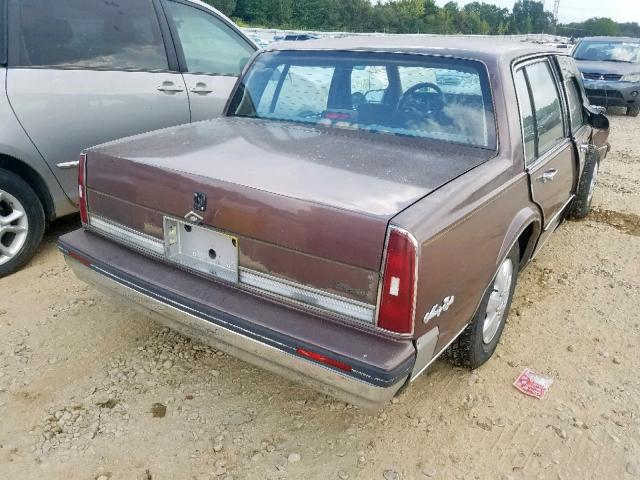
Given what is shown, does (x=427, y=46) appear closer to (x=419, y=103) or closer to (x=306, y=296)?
(x=419, y=103)

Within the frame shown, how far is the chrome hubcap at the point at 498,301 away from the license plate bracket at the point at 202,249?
1315 millimetres

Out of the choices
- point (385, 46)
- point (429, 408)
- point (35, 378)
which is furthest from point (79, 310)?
point (385, 46)

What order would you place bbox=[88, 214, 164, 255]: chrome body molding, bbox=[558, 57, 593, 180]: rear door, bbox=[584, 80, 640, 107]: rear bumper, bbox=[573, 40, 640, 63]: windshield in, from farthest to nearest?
bbox=[573, 40, 640, 63]: windshield < bbox=[584, 80, 640, 107]: rear bumper < bbox=[558, 57, 593, 180]: rear door < bbox=[88, 214, 164, 255]: chrome body molding

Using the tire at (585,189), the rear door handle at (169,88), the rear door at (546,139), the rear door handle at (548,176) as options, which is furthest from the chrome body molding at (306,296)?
the tire at (585,189)

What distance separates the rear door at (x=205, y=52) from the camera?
14.4 feet

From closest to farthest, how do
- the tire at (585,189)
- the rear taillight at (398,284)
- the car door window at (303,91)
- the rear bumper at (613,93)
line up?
the rear taillight at (398,284), the car door window at (303,91), the tire at (585,189), the rear bumper at (613,93)

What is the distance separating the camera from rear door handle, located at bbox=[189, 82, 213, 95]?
14.4 feet

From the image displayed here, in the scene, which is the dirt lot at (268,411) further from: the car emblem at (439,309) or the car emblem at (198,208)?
the car emblem at (198,208)

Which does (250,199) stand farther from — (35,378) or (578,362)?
(578,362)

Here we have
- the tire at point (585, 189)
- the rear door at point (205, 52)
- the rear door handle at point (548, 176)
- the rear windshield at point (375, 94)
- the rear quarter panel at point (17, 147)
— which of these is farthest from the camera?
the tire at point (585, 189)

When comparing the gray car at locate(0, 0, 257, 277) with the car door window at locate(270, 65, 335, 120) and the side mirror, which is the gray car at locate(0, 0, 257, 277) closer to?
the car door window at locate(270, 65, 335, 120)

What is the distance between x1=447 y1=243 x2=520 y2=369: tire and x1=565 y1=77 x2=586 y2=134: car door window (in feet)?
5.00

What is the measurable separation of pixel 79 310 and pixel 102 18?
2.12m

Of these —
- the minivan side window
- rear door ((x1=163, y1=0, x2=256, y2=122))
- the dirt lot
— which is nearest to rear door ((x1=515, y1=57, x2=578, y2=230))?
the dirt lot
